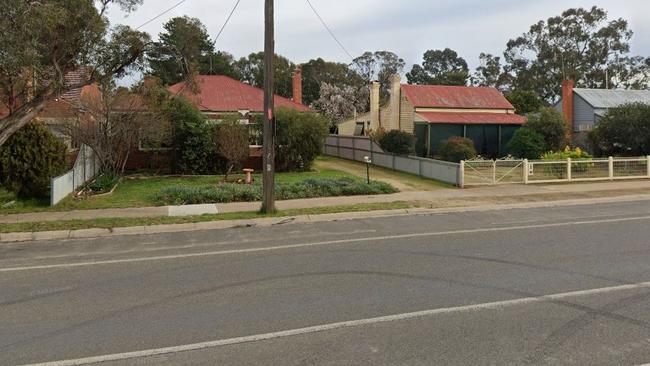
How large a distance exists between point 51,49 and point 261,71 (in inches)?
2406

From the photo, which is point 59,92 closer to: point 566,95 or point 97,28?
point 97,28

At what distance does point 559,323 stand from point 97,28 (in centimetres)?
1253

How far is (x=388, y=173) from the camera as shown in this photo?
24.9 m

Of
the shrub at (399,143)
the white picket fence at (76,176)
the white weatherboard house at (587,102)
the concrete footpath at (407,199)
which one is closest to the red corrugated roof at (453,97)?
the shrub at (399,143)

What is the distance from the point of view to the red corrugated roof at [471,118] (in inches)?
1208

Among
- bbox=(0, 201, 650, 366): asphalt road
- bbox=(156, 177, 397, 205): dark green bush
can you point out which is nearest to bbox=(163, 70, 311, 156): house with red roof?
bbox=(156, 177, 397, 205): dark green bush

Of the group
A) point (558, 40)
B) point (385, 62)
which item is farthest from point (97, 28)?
point (385, 62)

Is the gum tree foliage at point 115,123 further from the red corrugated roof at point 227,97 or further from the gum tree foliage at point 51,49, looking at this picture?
the red corrugated roof at point 227,97

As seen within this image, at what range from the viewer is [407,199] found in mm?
16078

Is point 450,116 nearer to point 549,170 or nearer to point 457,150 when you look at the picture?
point 457,150

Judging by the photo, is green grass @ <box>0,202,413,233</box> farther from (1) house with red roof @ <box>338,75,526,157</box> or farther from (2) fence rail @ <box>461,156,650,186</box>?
(1) house with red roof @ <box>338,75,526,157</box>

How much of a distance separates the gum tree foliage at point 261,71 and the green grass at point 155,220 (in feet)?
181

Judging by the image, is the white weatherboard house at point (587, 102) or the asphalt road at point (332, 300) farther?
the white weatherboard house at point (587, 102)

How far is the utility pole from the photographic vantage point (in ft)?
43.3
